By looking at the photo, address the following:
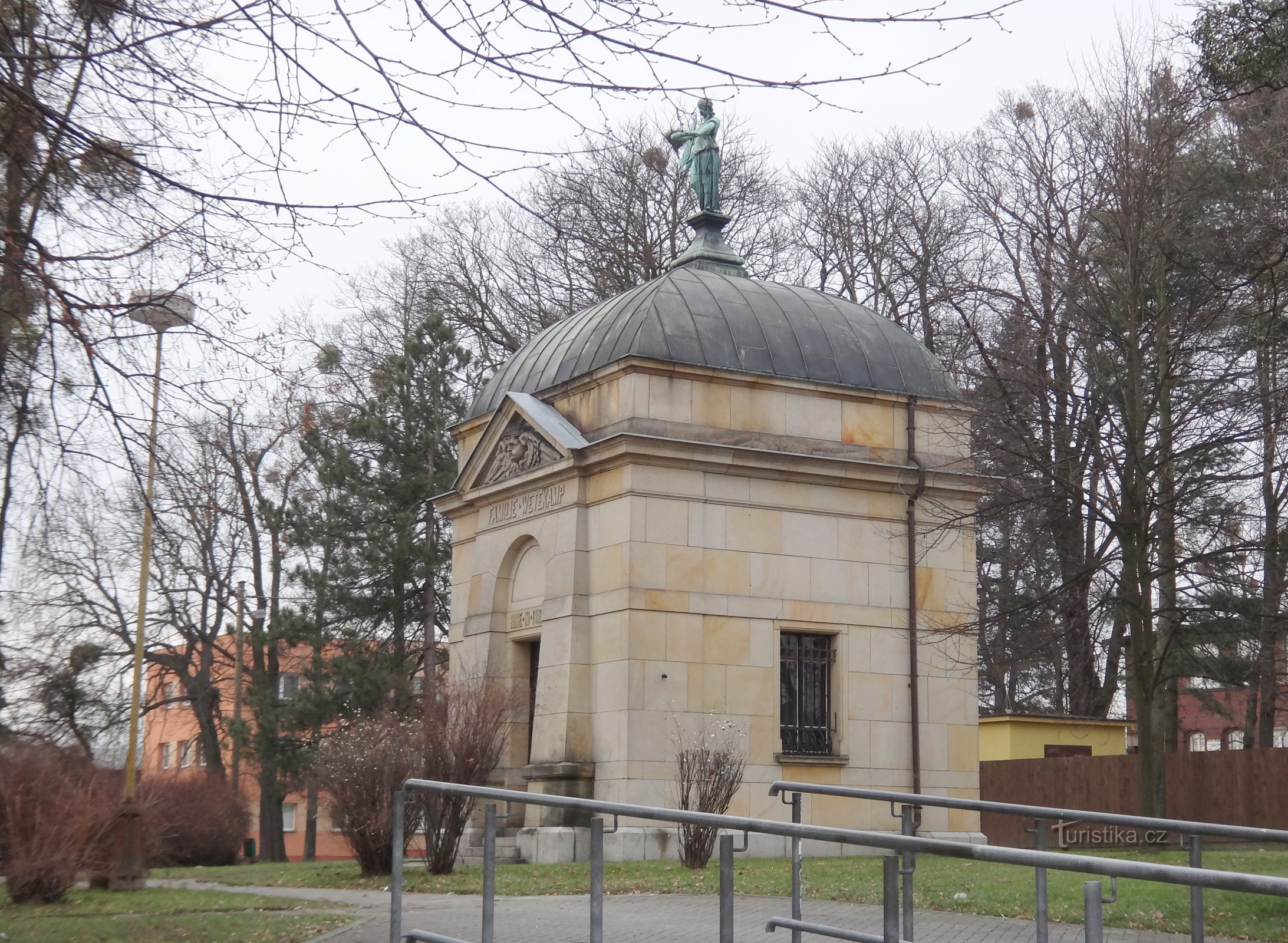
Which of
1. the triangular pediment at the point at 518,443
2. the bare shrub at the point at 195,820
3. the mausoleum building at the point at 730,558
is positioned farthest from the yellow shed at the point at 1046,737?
the bare shrub at the point at 195,820

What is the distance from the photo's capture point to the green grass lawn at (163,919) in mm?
11289

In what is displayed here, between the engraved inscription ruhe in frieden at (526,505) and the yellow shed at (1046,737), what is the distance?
469 inches

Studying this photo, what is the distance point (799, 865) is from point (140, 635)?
51.2ft

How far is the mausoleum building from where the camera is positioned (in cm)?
2009

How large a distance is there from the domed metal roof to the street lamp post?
668 centimetres

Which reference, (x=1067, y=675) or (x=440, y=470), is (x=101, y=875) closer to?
(x=440, y=470)

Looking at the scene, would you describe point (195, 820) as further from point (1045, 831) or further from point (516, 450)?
point (1045, 831)

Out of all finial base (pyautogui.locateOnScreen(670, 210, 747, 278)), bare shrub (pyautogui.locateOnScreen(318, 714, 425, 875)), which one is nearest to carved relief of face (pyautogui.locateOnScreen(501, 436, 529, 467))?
finial base (pyautogui.locateOnScreen(670, 210, 747, 278))

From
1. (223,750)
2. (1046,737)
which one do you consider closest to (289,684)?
(223,750)

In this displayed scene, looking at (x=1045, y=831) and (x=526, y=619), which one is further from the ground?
(x=526, y=619)

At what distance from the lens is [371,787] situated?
17.8m

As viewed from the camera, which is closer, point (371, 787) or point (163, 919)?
point (163, 919)

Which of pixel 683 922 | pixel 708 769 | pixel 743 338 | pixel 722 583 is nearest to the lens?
pixel 683 922

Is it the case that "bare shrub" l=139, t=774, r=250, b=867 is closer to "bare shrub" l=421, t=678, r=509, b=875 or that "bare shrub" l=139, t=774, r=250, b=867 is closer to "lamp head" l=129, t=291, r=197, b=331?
"bare shrub" l=421, t=678, r=509, b=875
